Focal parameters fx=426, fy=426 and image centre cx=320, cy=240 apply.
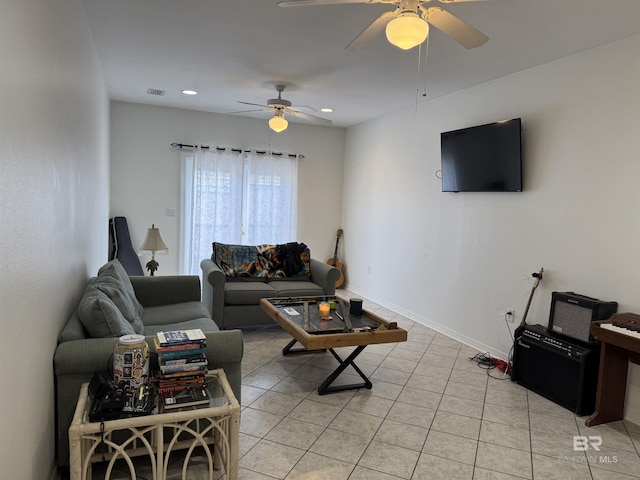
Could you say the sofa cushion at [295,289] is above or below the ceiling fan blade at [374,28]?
below

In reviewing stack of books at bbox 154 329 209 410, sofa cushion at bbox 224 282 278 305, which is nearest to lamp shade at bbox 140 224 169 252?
sofa cushion at bbox 224 282 278 305

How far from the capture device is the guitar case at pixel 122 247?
18.1ft

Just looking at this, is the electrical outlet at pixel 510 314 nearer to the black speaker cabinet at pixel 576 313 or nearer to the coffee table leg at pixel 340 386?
the black speaker cabinet at pixel 576 313

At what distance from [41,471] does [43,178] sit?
1211 millimetres

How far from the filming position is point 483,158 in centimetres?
399

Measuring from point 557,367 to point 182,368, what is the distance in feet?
8.59

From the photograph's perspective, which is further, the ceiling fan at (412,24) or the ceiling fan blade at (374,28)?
the ceiling fan blade at (374,28)

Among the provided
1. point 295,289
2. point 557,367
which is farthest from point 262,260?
point 557,367

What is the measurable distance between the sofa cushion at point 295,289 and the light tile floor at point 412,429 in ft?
2.76

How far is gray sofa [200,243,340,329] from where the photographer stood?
14.0 ft

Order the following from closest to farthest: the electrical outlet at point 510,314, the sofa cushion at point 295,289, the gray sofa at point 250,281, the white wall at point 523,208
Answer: the white wall at point 523,208 → the electrical outlet at point 510,314 → the gray sofa at point 250,281 → the sofa cushion at point 295,289

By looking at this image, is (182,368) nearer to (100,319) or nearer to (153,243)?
(100,319)

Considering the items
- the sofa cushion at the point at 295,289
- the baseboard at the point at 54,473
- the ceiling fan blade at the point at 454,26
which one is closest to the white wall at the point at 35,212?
the baseboard at the point at 54,473

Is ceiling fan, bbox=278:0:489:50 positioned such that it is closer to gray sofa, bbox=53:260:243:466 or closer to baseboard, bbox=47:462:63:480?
gray sofa, bbox=53:260:243:466
